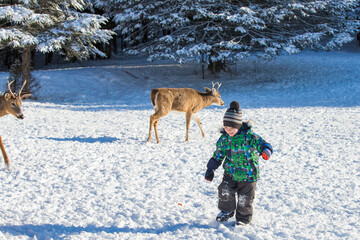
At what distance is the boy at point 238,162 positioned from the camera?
12.3ft

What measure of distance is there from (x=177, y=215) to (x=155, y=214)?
0.27 metres

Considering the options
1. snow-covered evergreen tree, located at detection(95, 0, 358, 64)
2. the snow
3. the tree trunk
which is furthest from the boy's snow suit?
snow-covered evergreen tree, located at detection(95, 0, 358, 64)

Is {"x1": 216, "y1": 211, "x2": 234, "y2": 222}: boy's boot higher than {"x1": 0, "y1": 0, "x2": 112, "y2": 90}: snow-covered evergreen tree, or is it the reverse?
{"x1": 0, "y1": 0, "x2": 112, "y2": 90}: snow-covered evergreen tree

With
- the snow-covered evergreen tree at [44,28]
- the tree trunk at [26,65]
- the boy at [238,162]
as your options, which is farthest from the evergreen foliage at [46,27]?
the boy at [238,162]

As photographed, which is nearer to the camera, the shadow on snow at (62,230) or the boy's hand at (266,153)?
the boy's hand at (266,153)

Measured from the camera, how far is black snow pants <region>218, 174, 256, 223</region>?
12.5 feet

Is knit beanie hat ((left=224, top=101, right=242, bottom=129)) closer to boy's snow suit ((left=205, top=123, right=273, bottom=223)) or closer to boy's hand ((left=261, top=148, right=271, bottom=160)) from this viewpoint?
boy's snow suit ((left=205, top=123, right=273, bottom=223))

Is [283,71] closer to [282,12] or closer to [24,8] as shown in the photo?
[282,12]

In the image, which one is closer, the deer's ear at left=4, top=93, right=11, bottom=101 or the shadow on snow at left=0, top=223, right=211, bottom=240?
the shadow on snow at left=0, top=223, right=211, bottom=240

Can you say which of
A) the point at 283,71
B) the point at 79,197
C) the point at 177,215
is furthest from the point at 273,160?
the point at 283,71

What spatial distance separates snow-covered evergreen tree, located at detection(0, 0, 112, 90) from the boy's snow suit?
11051 millimetres

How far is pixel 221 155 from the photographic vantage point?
3.91 m

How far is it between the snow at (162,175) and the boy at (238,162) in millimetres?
293

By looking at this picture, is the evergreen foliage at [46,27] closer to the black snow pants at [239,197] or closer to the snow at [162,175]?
the snow at [162,175]
